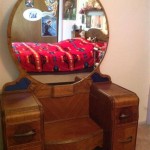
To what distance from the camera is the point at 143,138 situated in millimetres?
2123

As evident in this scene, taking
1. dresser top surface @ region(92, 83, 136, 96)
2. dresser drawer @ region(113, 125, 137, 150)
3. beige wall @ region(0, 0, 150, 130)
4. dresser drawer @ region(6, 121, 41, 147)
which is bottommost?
dresser drawer @ region(113, 125, 137, 150)

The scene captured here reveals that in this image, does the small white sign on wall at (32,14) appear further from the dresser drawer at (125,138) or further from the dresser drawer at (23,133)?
the dresser drawer at (125,138)

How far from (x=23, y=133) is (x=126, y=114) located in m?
0.77

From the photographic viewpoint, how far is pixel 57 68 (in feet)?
5.38

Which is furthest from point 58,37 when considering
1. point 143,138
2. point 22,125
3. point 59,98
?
point 143,138

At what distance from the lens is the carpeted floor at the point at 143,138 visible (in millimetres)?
1984

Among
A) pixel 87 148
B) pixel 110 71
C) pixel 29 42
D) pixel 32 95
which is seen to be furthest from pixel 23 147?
pixel 110 71

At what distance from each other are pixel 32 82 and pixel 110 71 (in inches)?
31.7

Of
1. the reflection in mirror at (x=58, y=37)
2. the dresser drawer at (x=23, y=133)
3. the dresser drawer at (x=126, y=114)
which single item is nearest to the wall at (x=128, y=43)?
the reflection in mirror at (x=58, y=37)

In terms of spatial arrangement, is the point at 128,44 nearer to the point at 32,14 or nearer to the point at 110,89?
the point at 110,89

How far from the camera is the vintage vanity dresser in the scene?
1.30 m

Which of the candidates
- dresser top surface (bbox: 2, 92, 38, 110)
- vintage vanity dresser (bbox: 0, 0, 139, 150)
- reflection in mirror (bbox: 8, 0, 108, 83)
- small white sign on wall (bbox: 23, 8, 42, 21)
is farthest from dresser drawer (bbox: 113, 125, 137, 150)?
small white sign on wall (bbox: 23, 8, 42, 21)

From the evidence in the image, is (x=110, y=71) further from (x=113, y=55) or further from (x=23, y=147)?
(x=23, y=147)

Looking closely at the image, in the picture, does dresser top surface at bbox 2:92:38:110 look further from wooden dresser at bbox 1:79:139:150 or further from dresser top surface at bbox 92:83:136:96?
dresser top surface at bbox 92:83:136:96
